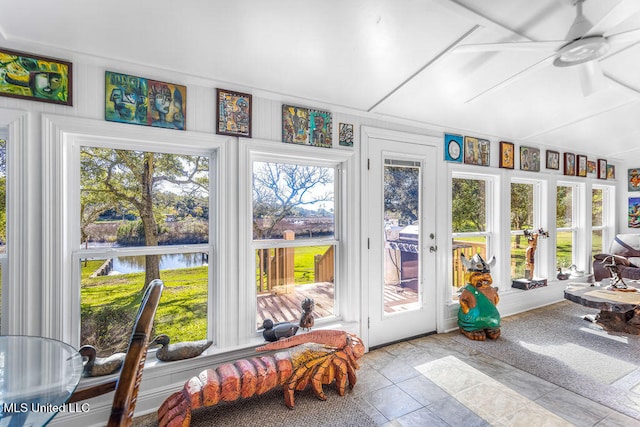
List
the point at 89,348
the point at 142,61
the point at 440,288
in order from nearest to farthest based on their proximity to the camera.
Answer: the point at 89,348, the point at 142,61, the point at 440,288

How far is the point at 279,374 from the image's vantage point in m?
1.83

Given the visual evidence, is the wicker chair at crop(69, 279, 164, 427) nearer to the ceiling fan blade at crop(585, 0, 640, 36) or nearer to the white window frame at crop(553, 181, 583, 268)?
the ceiling fan blade at crop(585, 0, 640, 36)

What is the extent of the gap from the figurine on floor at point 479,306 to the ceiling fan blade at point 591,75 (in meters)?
1.65

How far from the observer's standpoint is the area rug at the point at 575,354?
203 cm

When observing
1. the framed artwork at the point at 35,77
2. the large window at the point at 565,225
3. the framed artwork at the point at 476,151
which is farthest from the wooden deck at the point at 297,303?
the large window at the point at 565,225

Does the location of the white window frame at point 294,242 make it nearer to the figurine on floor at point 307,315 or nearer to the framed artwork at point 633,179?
the figurine on floor at point 307,315

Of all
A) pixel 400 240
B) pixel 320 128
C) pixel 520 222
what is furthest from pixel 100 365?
pixel 520 222

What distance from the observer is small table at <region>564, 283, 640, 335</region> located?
2.66 metres

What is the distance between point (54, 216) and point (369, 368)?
2.33 metres

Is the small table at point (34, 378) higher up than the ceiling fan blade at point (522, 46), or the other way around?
the ceiling fan blade at point (522, 46)

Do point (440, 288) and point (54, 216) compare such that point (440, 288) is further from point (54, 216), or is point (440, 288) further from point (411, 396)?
point (54, 216)

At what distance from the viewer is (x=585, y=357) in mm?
2496

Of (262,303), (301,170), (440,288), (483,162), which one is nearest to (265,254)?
(262,303)

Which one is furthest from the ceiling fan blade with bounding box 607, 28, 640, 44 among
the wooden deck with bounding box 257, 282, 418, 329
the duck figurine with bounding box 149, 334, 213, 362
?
the duck figurine with bounding box 149, 334, 213, 362
